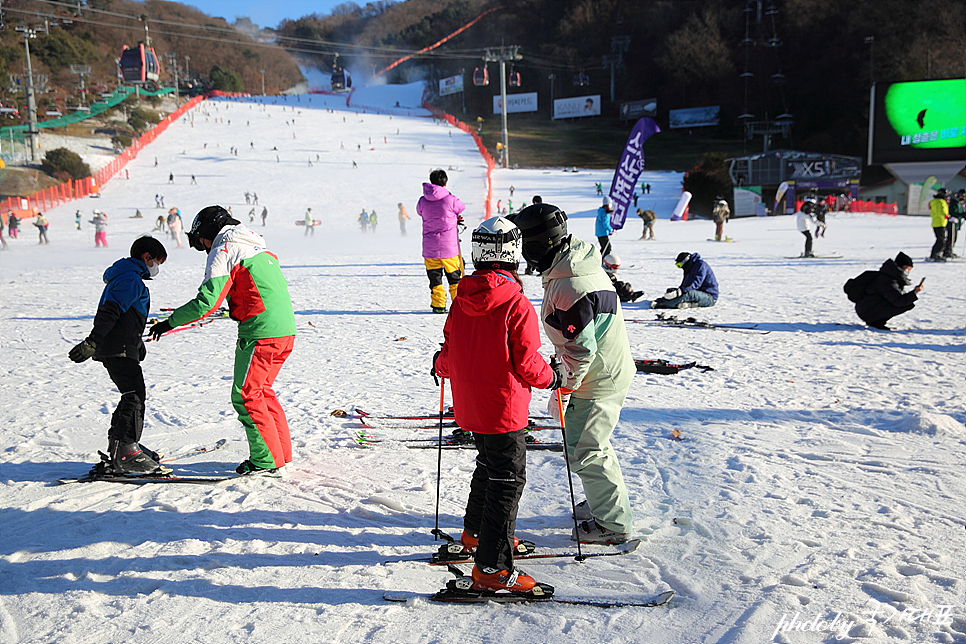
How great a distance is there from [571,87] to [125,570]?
89.5m

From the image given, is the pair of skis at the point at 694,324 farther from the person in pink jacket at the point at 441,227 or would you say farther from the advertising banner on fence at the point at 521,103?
the advertising banner on fence at the point at 521,103

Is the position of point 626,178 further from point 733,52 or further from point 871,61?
point 733,52

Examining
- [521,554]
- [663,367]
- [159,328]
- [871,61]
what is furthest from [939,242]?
[871,61]

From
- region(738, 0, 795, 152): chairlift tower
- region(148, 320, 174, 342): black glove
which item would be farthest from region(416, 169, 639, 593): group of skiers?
region(738, 0, 795, 152): chairlift tower

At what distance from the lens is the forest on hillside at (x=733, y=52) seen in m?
53.0

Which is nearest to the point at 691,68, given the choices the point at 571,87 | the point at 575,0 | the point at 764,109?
the point at 764,109

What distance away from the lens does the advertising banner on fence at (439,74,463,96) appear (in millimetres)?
88794

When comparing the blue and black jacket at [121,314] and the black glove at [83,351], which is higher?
the blue and black jacket at [121,314]

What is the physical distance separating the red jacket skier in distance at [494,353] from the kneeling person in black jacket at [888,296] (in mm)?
6676

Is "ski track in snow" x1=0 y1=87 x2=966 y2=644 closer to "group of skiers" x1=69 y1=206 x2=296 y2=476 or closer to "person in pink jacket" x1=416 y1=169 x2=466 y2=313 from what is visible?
"group of skiers" x1=69 y1=206 x2=296 y2=476

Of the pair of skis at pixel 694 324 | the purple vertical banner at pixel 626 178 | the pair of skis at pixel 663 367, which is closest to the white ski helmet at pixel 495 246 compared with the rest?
the pair of skis at pixel 663 367

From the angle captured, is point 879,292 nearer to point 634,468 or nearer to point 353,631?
point 634,468

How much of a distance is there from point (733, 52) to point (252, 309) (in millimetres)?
76609

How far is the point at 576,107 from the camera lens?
76.8m
